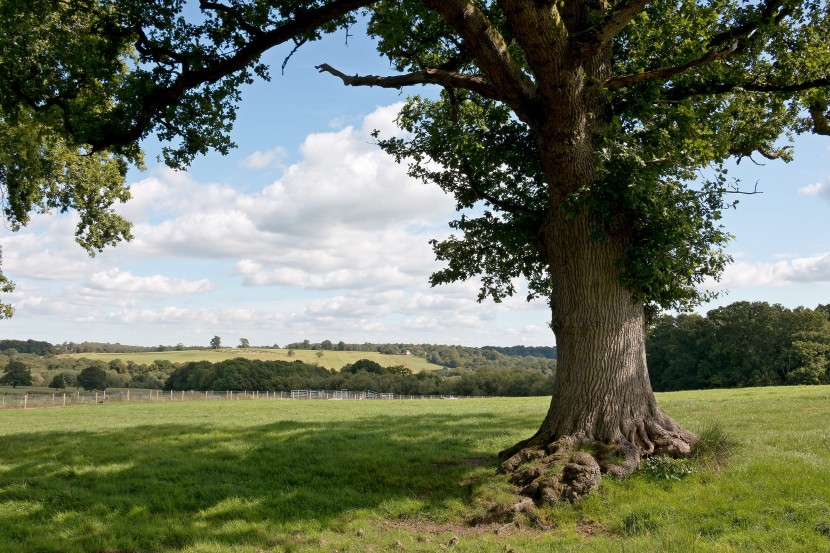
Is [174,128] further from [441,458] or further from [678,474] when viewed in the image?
[678,474]

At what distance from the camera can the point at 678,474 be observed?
9164 millimetres

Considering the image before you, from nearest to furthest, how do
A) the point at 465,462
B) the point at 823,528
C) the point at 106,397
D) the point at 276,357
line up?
the point at 823,528 → the point at 465,462 → the point at 106,397 → the point at 276,357

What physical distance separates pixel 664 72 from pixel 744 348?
215ft

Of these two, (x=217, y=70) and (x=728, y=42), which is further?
(x=217, y=70)

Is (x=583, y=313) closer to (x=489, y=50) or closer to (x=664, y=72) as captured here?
(x=664, y=72)

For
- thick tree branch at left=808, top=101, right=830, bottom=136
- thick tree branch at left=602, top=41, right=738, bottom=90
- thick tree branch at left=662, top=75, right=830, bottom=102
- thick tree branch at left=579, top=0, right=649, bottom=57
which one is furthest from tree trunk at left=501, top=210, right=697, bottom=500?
thick tree branch at left=808, top=101, right=830, bottom=136

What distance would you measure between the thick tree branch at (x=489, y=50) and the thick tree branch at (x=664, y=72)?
1.57 m

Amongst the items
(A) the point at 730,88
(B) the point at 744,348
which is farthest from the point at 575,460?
(B) the point at 744,348

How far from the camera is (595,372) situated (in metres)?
10.3

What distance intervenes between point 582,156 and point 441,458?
6.80 meters

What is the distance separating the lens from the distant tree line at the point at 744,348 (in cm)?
5988

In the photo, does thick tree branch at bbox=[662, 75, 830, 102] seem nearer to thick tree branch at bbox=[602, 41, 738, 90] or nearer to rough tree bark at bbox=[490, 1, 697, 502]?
thick tree branch at bbox=[602, 41, 738, 90]

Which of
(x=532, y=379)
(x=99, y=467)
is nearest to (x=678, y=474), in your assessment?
(x=99, y=467)

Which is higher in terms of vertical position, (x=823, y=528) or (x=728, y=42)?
(x=728, y=42)
